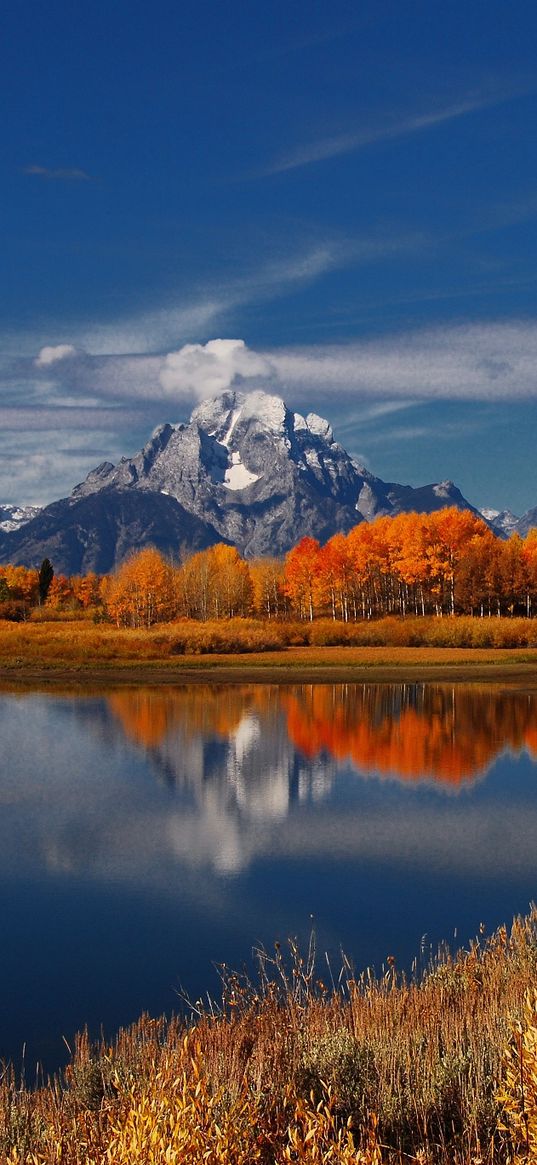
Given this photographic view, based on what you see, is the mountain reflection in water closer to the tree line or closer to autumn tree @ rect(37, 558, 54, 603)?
the tree line

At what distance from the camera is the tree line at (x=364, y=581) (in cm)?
9850

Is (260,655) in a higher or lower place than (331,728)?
higher

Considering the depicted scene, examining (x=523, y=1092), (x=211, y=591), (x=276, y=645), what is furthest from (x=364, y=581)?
(x=523, y=1092)

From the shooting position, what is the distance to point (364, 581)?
115688 mm

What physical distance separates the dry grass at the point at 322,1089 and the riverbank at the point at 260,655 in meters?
47.7

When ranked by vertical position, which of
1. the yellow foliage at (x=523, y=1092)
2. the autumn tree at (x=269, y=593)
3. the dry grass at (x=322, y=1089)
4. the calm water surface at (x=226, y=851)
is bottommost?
the calm water surface at (x=226, y=851)

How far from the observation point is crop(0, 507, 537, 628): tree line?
323 ft

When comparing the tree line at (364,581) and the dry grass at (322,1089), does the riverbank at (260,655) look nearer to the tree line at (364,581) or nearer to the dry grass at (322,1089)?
the tree line at (364,581)

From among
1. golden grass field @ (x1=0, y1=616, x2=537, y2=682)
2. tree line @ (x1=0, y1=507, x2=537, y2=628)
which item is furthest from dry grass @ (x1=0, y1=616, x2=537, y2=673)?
tree line @ (x1=0, y1=507, x2=537, y2=628)

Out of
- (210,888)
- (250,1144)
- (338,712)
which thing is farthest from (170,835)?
(338,712)

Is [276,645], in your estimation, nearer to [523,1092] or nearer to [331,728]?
[331,728]

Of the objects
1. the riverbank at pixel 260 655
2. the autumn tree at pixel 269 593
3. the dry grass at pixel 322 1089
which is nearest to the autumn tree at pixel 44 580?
the autumn tree at pixel 269 593

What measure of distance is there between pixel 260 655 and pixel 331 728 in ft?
110

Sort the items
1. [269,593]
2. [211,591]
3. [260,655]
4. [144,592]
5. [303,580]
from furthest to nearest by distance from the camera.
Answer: [269,593]
[303,580]
[144,592]
[211,591]
[260,655]
